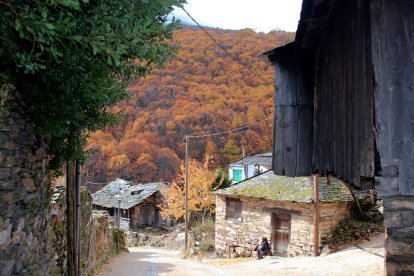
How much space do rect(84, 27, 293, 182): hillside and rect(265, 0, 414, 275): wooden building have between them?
2724cm

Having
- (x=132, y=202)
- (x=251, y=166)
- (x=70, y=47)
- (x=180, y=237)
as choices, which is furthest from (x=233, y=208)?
(x=132, y=202)

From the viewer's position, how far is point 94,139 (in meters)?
36.6

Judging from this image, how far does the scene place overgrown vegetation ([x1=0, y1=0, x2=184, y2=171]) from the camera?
245cm

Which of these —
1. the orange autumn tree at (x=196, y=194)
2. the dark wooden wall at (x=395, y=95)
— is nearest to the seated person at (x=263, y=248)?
the dark wooden wall at (x=395, y=95)

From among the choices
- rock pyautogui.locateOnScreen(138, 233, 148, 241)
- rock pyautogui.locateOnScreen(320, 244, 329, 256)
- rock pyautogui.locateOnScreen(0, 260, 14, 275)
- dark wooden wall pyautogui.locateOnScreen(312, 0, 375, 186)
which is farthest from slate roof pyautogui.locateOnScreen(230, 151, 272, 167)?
rock pyautogui.locateOnScreen(0, 260, 14, 275)

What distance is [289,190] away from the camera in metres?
15.6

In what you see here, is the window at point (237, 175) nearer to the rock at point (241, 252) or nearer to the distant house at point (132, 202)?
the distant house at point (132, 202)

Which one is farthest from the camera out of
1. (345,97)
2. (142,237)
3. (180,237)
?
(142,237)

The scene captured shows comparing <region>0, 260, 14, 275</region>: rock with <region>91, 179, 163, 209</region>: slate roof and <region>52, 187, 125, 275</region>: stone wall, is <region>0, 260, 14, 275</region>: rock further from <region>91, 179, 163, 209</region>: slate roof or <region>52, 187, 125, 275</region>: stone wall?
<region>91, 179, 163, 209</region>: slate roof

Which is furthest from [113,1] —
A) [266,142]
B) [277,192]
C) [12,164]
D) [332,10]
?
[266,142]

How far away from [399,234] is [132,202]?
31926 millimetres

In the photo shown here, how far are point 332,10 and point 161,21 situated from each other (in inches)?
76.0

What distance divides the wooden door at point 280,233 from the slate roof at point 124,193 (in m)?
19.6

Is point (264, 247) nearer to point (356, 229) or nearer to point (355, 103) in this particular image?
point (356, 229)
